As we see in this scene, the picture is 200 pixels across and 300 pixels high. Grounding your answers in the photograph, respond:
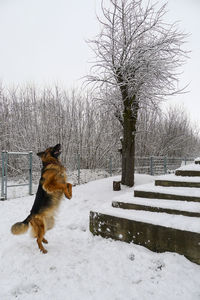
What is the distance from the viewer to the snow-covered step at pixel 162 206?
10.5ft

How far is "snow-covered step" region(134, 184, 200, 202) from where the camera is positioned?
3529 millimetres

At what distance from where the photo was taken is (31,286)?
2.34 m

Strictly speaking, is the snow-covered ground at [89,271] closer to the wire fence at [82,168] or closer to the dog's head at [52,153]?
the dog's head at [52,153]

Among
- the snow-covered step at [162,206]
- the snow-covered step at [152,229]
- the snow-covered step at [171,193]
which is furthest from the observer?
the snow-covered step at [171,193]

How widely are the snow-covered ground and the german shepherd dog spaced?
14.9 inches

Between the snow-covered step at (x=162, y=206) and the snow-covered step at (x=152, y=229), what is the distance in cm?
11

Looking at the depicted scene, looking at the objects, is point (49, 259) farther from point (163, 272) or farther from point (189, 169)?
point (189, 169)

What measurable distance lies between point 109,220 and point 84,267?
0.95m

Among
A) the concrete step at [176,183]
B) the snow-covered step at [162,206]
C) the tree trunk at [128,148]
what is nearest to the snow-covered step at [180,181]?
the concrete step at [176,183]

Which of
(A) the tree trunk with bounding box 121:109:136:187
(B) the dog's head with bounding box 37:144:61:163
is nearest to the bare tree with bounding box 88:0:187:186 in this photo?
(A) the tree trunk with bounding box 121:109:136:187

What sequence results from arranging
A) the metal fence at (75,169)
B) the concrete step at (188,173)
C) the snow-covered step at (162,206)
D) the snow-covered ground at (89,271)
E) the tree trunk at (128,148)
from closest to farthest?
the snow-covered ground at (89,271) → the snow-covered step at (162,206) → the concrete step at (188,173) → the tree trunk at (128,148) → the metal fence at (75,169)

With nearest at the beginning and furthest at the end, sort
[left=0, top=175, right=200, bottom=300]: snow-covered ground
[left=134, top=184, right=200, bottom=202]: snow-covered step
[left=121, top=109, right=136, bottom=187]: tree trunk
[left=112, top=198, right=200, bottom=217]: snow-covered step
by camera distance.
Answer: [left=0, top=175, right=200, bottom=300]: snow-covered ground → [left=112, top=198, right=200, bottom=217]: snow-covered step → [left=134, top=184, right=200, bottom=202]: snow-covered step → [left=121, top=109, right=136, bottom=187]: tree trunk

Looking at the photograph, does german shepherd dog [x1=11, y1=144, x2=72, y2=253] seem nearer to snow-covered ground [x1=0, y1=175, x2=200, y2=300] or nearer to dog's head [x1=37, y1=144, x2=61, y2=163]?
dog's head [x1=37, y1=144, x2=61, y2=163]

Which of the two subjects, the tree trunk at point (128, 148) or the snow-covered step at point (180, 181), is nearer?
the snow-covered step at point (180, 181)
